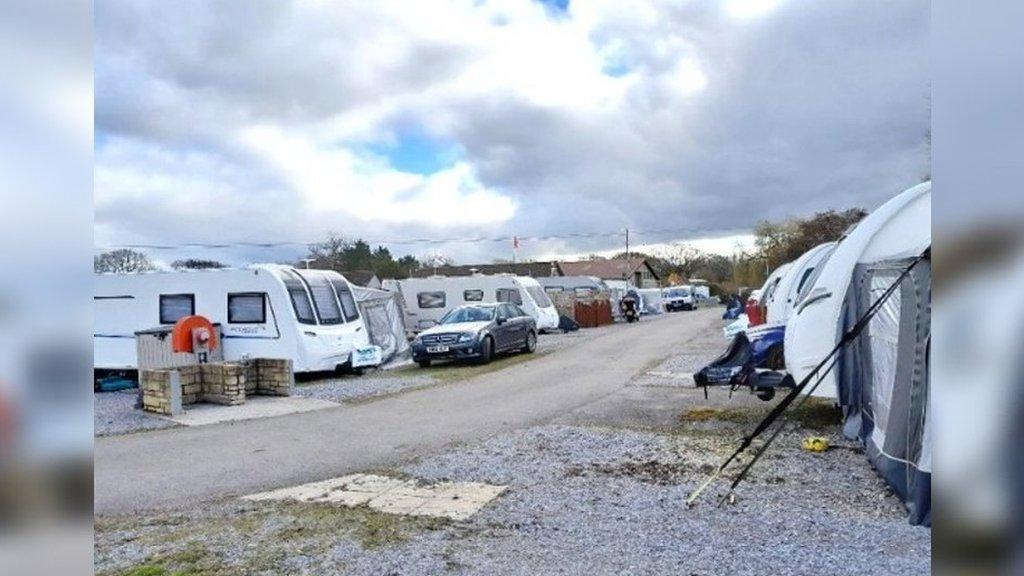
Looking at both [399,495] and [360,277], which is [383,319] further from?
[360,277]

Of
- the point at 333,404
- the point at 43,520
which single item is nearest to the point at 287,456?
the point at 333,404

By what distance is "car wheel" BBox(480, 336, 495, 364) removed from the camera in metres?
16.9

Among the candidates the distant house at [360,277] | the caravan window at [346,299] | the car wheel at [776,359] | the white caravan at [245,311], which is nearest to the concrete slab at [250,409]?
the white caravan at [245,311]

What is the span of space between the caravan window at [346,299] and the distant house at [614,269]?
49.3 m

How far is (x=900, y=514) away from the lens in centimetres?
526

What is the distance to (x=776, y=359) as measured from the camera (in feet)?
31.3

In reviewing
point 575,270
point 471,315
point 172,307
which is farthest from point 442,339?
point 575,270

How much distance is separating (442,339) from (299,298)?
3.66m

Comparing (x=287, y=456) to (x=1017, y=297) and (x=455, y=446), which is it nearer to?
(x=455, y=446)

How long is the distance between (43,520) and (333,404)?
10808mm

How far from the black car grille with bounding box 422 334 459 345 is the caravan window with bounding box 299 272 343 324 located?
226cm

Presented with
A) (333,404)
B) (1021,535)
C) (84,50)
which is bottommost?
(333,404)

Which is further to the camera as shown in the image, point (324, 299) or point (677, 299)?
point (677, 299)

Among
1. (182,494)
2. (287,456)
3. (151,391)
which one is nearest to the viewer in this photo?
(182,494)
